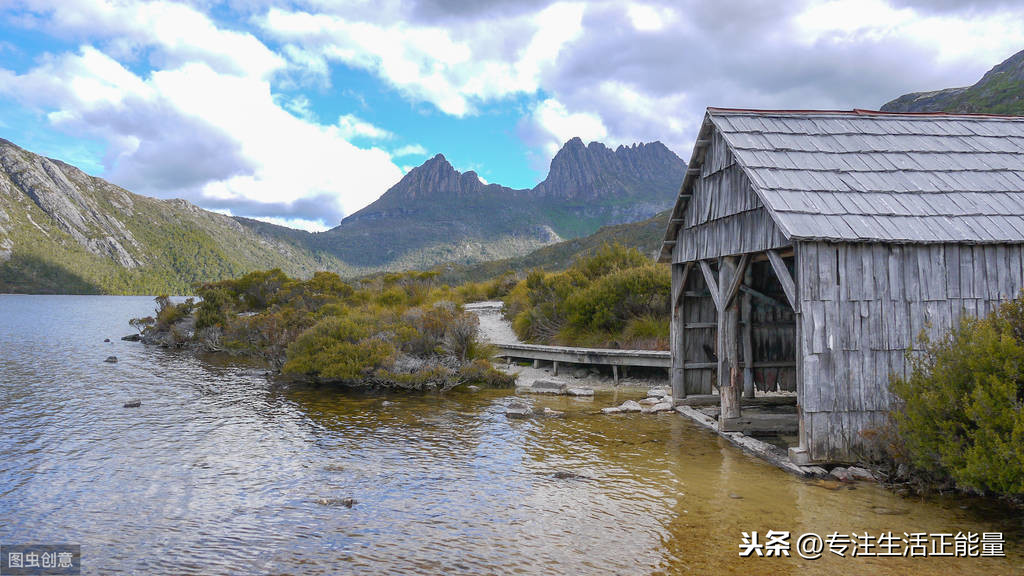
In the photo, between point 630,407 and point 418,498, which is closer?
point 418,498

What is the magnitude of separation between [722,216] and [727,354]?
2709mm

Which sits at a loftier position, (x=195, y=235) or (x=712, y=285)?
(x=195, y=235)

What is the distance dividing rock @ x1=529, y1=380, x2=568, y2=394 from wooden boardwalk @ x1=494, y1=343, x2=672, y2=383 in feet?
5.20

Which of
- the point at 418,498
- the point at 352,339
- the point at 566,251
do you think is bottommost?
the point at 418,498

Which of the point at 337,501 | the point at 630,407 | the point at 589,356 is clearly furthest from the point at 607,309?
the point at 337,501

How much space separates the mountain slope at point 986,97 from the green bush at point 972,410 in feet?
191

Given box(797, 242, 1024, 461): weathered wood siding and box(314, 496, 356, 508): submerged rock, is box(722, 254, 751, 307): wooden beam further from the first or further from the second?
box(314, 496, 356, 508): submerged rock

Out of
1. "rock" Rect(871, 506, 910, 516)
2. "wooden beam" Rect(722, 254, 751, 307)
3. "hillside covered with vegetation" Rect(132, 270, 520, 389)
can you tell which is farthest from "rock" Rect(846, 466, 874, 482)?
"hillside covered with vegetation" Rect(132, 270, 520, 389)

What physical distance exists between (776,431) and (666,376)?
6.22 metres

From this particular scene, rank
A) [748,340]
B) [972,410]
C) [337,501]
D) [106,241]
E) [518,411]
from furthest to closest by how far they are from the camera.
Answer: [106,241], [748,340], [518,411], [337,501], [972,410]

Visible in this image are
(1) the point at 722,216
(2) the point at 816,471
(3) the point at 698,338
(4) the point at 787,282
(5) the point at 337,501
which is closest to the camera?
(5) the point at 337,501

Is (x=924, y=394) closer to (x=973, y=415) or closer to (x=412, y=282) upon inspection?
(x=973, y=415)

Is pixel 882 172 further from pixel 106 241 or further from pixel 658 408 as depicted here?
pixel 106 241

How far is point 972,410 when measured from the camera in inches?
259
